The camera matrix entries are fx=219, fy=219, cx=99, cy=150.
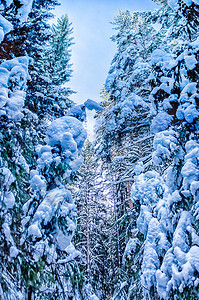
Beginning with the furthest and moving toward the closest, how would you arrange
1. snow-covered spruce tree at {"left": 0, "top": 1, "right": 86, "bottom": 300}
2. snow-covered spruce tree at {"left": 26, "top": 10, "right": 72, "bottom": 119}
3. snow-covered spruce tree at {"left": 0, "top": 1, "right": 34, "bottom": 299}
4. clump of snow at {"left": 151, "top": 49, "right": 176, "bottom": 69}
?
snow-covered spruce tree at {"left": 26, "top": 10, "right": 72, "bottom": 119}, clump of snow at {"left": 151, "top": 49, "right": 176, "bottom": 69}, snow-covered spruce tree at {"left": 0, "top": 1, "right": 86, "bottom": 300}, snow-covered spruce tree at {"left": 0, "top": 1, "right": 34, "bottom": 299}

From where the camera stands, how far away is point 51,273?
8.63 ft

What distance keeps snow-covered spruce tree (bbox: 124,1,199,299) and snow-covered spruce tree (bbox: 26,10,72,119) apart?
3389 mm

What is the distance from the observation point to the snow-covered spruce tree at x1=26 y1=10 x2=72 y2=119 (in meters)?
6.82

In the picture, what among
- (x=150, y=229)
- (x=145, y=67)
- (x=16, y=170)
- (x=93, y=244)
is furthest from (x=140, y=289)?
(x=93, y=244)

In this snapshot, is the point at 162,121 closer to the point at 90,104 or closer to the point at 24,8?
the point at 90,104

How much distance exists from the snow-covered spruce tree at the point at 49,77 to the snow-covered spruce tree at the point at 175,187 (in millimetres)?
3389

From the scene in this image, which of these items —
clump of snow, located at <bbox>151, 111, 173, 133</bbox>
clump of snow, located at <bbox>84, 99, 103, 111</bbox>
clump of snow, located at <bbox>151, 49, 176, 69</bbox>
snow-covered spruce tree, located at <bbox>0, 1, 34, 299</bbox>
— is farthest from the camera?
clump of snow, located at <bbox>84, 99, 103, 111</bbox>

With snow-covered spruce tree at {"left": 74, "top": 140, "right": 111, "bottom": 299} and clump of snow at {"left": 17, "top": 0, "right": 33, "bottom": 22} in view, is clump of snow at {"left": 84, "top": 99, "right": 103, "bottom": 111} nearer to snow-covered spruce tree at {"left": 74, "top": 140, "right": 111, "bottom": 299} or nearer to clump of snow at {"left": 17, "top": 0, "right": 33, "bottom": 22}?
clump of snow at {"left": 17, "top": 0, "right": 33, "bottom": 22}

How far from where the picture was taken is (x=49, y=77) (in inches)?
314

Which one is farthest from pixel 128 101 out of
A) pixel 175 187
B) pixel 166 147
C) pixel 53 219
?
pixel 53 219

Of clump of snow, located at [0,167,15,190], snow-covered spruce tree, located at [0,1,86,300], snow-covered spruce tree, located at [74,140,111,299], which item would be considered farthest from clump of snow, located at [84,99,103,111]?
snow-covered spruce tree, located at [74,140,111,299]

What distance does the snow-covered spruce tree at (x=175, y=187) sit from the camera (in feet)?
8.00

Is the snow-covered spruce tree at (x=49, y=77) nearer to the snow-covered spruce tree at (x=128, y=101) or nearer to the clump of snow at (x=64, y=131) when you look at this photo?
the snow-covered spruce tree at (x=128, y=101)

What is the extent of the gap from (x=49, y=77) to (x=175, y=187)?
650 centimetres
